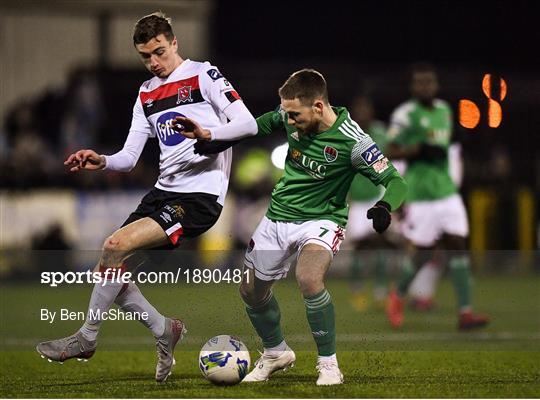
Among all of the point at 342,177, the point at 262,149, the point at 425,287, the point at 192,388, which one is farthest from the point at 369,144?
the point at 262,149

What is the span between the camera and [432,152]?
11336 millimetres

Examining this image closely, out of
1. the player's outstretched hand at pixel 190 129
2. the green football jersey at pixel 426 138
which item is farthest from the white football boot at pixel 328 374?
the green football jersey at pixel 426 138

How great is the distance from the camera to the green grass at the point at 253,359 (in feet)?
23.4

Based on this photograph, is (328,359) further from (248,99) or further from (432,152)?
(248,99)

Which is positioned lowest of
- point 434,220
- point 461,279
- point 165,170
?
point 461,279

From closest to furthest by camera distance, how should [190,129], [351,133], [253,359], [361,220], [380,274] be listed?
[190,129] → [351,133] → [253,359] → [380,274] → [361,220]

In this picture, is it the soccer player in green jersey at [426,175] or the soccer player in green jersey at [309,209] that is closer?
the soccer player in green jersey at [309,209]

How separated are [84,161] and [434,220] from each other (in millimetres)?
4842

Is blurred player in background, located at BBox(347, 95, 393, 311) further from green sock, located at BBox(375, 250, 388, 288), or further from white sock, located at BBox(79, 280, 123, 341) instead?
white sock, located at BBox(79, 280, 123, 341)

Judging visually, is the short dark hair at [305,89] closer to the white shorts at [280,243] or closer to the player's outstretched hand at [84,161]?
the white shorts at [280,243]

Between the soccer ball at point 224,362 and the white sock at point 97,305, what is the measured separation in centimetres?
63

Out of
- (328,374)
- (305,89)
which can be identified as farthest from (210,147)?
(328,374)

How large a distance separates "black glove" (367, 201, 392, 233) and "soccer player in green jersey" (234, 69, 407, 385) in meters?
0.06

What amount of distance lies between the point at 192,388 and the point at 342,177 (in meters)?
1.52
